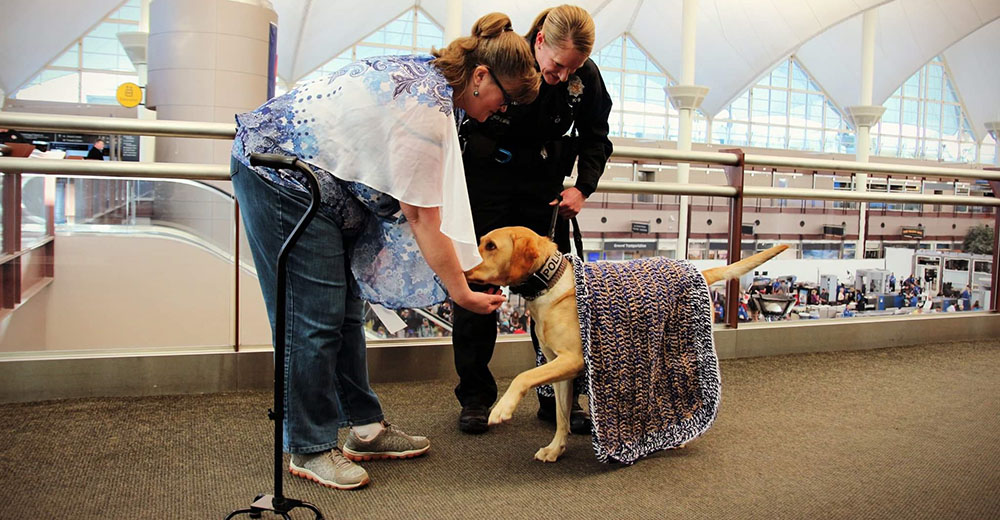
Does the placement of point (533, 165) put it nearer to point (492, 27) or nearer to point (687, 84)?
point (492, 27)

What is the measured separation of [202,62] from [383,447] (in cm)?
537

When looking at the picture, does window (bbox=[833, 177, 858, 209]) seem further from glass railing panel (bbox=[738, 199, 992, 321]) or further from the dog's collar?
the dog's collar

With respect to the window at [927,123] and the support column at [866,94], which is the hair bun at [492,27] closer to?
the support column at [866,94]

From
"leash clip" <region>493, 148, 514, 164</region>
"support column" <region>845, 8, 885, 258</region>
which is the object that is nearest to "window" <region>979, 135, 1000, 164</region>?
"support column" <region>845, 8, 885, 258</region>

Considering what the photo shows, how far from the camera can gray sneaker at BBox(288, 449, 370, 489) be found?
2.07 m

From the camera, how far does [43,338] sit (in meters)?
2.79

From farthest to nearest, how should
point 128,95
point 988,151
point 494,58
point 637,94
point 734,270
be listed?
point 988,151, point 637,94, point 128,95, point 734,270, point 494,58

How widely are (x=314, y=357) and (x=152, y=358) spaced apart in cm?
114

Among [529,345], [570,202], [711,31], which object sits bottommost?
[529,345]

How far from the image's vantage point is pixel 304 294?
2.03 metres

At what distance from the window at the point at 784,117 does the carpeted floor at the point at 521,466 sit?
92.1 ft

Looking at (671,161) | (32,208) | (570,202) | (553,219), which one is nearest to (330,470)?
(553,219)

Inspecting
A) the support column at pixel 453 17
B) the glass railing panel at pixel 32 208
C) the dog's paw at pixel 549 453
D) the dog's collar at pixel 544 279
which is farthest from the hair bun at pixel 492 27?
the support column at pixel 453 17

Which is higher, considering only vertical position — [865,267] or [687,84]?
[687,84]
